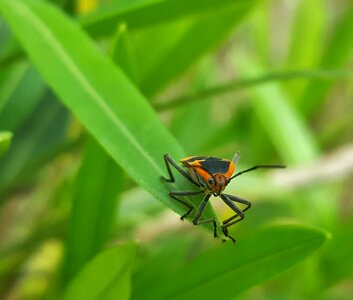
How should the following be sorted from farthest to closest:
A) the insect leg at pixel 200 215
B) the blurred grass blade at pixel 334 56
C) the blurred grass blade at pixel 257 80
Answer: the blurred grass blade at pixel 334 56
the blurred grass blade at pixel 257 80
the insect leg at pixel 200 215

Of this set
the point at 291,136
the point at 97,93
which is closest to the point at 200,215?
the point at 97,93

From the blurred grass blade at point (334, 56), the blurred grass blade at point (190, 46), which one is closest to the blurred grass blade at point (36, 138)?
the blurred grass blade at point (190, 46)

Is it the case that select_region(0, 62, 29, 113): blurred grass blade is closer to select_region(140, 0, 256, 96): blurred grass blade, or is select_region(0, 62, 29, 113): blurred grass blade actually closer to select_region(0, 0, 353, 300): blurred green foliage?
select_region(0, 0, 353, 300): blurred green foliage

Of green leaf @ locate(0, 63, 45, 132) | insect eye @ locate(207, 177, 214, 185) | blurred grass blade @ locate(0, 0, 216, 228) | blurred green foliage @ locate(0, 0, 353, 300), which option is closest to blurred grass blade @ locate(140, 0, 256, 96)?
blurred green foliage @ locate(0, 0, 353, 300)

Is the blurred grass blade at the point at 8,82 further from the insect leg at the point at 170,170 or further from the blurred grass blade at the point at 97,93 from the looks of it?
the insect leg at the point at 170,170

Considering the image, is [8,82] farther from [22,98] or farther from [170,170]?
[170,170]

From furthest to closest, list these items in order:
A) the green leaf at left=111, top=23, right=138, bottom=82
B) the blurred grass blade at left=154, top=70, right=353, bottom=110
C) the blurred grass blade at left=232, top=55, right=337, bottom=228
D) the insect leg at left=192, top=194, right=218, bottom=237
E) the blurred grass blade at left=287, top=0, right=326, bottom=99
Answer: the blurred grass blade at left=287, top=0, right=326, bottom=99
the blurred grass blade at left=232, top=55, right=337, bottom=228
the blurred grass blade at left=154, top=70, right=353, bottom=110
the green leaf at left=111, top=23, right=138, bottom=82
the insect leg at left=192, top=194, right=218, bottom=237
